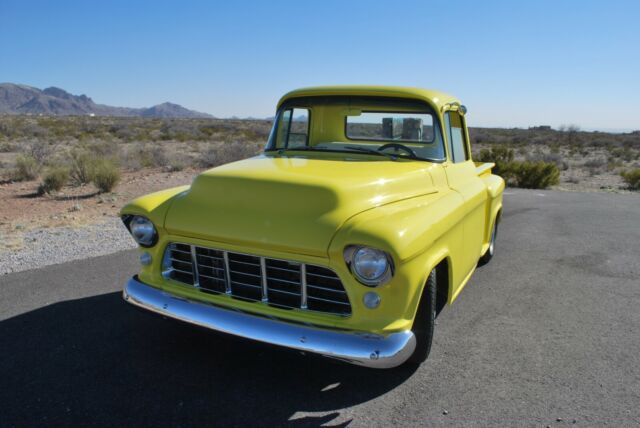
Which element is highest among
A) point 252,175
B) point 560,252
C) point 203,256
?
point 252,175

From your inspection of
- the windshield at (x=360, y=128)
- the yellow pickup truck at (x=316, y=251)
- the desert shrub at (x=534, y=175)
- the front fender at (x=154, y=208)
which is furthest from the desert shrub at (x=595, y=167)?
the front fender at (x=154, y=208)

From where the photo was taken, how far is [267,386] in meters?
2.96

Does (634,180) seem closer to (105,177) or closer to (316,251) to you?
(105,177)

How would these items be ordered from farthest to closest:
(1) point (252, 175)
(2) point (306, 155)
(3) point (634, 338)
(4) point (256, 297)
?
(2) point (306, 155)
(3) point (634, 338)
(1) point (252, 175)
(4) point (256, 297)

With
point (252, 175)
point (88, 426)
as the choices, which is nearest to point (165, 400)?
point (88, 426)

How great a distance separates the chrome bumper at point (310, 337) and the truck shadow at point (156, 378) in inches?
4.4

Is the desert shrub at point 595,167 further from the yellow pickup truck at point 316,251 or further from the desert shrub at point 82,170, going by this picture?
the yellow pickup truck at point 316,251

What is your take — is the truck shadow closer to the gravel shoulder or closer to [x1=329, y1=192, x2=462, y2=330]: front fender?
[x1=329, y1=192, x2=462, y2=330]: front fender

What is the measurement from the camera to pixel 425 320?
297cm

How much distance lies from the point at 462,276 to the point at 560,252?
116 inches

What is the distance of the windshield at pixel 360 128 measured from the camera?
13.2 feet

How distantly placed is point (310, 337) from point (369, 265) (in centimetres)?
48

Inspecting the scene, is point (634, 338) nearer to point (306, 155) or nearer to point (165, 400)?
point (306, 155)

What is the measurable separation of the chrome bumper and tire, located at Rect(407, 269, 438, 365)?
367 millimetres
